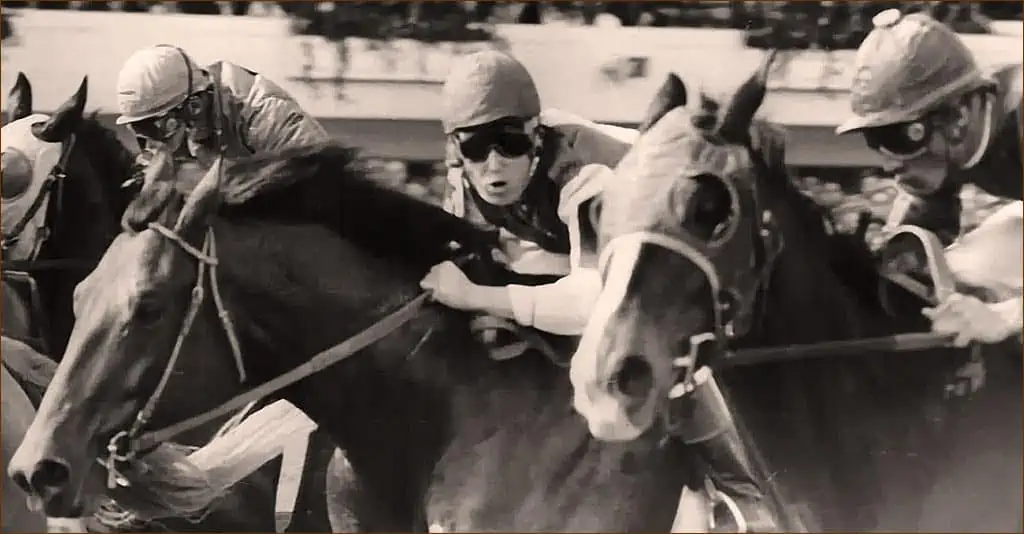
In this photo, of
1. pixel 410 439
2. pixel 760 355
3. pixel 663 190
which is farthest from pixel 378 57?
pixel 760 355

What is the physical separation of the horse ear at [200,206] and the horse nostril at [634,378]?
676 mm

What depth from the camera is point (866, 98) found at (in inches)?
59.2

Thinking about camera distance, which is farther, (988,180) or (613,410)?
(988,180)

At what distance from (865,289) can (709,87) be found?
1.38 ft

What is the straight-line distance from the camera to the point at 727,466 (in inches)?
57.8

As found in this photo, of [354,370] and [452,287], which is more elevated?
[452,287]

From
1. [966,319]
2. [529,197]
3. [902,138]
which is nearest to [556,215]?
[529,197]

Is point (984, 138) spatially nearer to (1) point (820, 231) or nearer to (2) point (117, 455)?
(1) point (820, 231)

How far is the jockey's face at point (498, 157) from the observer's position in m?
1.46

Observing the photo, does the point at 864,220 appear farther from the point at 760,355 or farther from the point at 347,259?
the point at 347,259

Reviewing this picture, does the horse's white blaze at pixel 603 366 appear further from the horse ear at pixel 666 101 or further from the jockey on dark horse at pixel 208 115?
the jockey on dark horse at pixel 208 115

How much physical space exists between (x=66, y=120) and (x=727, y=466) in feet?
4.09

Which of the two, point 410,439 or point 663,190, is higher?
point 663,190

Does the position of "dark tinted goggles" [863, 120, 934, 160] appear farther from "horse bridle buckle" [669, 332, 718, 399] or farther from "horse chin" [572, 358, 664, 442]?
"horse chin" [572, 358, 664, 442]
